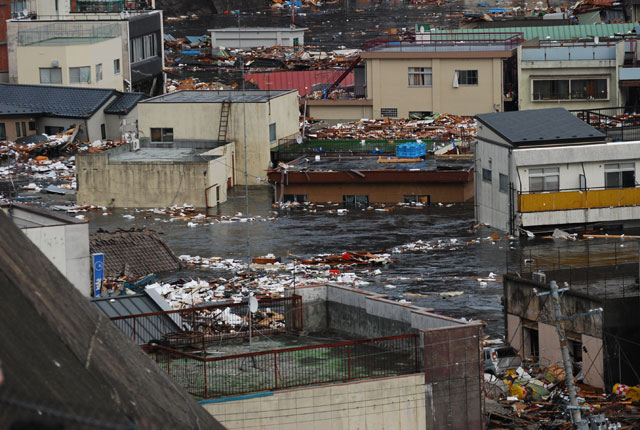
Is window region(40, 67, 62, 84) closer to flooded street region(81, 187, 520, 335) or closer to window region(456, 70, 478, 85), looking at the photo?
flooded street region(81, 187, 520, 335)

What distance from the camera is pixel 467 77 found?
2346 inches

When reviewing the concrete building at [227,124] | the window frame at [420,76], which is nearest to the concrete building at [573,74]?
the window frame at [420,76]

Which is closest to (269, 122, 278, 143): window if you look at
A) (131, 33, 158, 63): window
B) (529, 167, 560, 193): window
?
(529, 167, 560, 193): window

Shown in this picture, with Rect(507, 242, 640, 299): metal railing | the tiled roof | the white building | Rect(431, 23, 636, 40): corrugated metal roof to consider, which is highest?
Rect(431, 23, 636, 40): corrugated metal roof

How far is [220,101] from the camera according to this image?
164ft

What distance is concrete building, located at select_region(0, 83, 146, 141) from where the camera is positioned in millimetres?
56281

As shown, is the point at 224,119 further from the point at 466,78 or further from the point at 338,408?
the point at 338,408

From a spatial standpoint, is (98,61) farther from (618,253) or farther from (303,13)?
(303,13)

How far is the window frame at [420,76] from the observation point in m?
59.6

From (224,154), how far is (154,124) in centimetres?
428

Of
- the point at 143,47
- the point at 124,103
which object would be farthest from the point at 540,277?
the point at 143,47

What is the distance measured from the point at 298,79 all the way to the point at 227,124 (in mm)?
20642

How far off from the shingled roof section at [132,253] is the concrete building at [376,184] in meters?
9.38

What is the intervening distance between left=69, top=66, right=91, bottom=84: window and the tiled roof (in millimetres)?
3418
